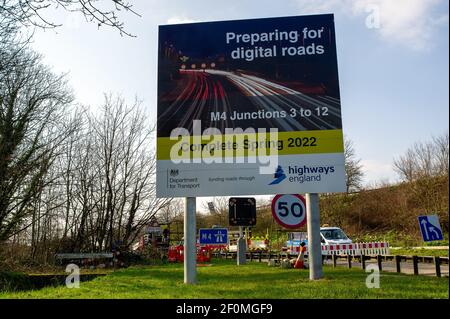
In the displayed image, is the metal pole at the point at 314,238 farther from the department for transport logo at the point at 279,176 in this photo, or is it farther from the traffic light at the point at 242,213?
the traffic light at the point at 242,213

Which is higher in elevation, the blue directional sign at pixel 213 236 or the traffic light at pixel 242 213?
the traffic light at pixel 242 213

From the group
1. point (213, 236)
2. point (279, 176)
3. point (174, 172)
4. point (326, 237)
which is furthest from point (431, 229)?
point (326, 237)

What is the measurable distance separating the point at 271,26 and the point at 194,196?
4.59 metres

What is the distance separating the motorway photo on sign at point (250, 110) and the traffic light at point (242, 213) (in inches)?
243

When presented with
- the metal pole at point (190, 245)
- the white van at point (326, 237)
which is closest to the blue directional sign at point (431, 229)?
the metal pole at point (190, 245)

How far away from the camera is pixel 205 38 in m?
10.4

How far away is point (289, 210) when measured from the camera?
34.2ft

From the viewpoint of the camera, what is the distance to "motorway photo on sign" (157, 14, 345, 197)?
32.0 feet

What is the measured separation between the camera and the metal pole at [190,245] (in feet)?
32.3

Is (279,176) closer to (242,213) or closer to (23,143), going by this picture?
(242,213)
